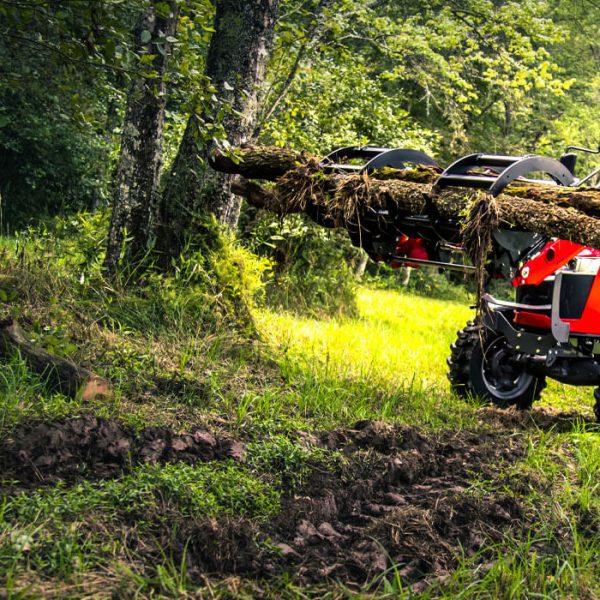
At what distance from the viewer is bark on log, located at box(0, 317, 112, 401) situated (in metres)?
5.40

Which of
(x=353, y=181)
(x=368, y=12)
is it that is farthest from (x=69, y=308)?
(x=368, y=12)

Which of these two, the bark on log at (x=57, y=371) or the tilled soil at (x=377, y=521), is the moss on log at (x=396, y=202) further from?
the bark on log at (x=57, y=371)

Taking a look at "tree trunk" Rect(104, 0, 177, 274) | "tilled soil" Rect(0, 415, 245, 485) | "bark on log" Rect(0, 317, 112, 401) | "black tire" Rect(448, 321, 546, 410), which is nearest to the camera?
"tilled soil" Rect(0, 415, 245, 485)

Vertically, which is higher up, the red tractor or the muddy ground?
the red tractor

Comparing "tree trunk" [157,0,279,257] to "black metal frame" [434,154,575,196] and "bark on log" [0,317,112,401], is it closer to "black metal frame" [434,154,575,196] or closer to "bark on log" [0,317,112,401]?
"black metal frame" [434,154,575,196]

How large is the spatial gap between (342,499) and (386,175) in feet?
10.7

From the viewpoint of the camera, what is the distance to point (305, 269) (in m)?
12.6

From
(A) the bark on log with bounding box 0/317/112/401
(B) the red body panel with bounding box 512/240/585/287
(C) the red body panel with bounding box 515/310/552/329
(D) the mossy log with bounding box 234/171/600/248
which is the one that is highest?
(D) the mossy log with bounding box 234/171/600/248

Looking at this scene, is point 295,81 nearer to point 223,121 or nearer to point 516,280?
point 223,121

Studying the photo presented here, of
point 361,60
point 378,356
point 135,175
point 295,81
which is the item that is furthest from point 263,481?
point 361,60

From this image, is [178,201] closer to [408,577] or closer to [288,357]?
[288,357]

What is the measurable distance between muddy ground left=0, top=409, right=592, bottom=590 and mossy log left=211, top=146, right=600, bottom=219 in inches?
70.9

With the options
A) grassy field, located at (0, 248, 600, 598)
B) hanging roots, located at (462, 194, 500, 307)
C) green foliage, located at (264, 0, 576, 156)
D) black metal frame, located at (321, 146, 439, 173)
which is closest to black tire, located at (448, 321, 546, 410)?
grassy field, located at (0, 248, 600, 598)

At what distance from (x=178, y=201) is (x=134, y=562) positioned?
5246 millimetres
